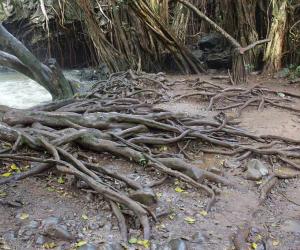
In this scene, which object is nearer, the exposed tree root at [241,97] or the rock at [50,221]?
the rock at [50,221]

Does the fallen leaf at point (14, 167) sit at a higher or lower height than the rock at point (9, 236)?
higher

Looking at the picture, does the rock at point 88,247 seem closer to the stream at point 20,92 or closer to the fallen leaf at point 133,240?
the fallen leaf at point 133,240

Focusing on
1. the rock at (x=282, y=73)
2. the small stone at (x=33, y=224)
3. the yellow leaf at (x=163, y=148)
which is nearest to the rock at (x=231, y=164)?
the yellow leaf at (x=163, y=148)

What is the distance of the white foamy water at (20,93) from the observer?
834cm

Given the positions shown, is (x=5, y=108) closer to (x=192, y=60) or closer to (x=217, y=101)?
(x=217, y=101)

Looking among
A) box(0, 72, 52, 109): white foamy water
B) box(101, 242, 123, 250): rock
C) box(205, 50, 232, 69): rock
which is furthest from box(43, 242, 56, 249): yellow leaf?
box(205, 50, 232, 69): rock

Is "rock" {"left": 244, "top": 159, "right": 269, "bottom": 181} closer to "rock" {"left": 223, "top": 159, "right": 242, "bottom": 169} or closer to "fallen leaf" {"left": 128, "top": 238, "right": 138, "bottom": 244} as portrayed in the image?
"rock" {"left": 223, "top": 159, "right": 242, "bottom": 169}

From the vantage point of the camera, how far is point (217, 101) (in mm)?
6148

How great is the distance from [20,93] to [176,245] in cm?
739

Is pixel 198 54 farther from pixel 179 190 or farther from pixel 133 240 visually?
pixel 133 240

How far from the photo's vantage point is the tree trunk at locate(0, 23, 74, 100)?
19.2 ft

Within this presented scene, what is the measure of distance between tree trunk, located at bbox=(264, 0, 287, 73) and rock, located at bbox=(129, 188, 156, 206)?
5266 mm

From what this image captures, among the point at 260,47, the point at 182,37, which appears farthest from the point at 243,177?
the point at 182,37

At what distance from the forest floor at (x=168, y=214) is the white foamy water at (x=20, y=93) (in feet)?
16.0
